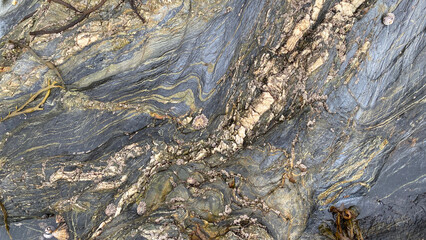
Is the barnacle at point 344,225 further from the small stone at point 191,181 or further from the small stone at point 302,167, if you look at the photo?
the small stone at point 191,181

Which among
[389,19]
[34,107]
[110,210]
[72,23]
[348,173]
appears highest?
[72,23]

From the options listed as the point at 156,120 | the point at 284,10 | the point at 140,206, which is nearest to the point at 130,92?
the point at 156,120

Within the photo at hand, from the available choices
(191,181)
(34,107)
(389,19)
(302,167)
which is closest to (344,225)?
(302,167)

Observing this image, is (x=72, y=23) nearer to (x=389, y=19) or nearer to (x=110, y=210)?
(x=110, y=210)

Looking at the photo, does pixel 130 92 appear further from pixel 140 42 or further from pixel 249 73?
pixel 249 73

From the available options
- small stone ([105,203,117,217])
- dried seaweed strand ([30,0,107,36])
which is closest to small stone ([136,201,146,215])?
small stone ([105,203,117,217])

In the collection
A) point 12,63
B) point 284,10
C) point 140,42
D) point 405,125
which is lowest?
point 405,125
